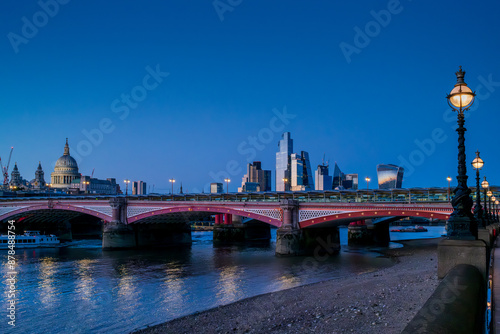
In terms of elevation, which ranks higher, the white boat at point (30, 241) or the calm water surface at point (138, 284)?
the calm water surface at point (138, 284)

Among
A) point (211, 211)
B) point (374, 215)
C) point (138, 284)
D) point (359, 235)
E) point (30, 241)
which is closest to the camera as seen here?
point (138, 284)

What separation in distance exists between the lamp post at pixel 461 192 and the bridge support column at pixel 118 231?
63.0 metres

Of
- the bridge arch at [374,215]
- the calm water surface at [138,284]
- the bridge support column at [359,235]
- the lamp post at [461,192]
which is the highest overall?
the lamp post at [461,192]

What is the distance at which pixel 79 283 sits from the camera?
37344mm

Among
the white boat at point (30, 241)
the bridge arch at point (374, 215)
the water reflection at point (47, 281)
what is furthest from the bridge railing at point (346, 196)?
the water reflection at point (47, 281)

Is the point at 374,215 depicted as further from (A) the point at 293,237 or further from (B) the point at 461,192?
(B) the point at 461,192

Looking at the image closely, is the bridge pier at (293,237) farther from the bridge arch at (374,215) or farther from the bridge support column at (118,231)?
the bridge support column at (118,231)

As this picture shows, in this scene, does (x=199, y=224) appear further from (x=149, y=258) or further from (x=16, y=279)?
(x=16, y=279)

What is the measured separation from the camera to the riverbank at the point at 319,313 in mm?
14391

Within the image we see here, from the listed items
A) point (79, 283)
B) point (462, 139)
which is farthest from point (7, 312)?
Result: point (462, 139)

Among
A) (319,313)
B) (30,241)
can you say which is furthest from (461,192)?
(30,241)

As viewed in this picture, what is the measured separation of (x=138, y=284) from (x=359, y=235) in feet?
186

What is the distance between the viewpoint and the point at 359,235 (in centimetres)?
8275

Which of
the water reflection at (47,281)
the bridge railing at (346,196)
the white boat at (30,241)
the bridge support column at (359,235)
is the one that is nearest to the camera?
the water reflection at (47,281)
